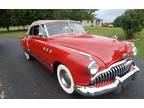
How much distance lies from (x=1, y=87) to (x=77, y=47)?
235cm

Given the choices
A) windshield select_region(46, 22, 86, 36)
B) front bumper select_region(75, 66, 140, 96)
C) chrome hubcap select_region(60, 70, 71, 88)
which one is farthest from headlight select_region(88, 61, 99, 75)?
windshield select_region(46, 22, 86, 36)

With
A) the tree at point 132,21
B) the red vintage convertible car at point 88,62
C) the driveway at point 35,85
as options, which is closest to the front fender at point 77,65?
the red vintage convertible car at point 88,62

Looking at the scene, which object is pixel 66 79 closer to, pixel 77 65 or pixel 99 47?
pixel 77 65

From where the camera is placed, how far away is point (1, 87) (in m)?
4.70

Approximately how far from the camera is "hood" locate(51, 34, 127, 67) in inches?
141

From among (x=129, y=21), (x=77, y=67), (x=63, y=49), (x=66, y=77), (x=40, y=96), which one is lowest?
(x=40, y=96)

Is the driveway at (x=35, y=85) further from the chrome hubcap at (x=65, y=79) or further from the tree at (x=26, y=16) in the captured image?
the tree at (x=26, y=16)

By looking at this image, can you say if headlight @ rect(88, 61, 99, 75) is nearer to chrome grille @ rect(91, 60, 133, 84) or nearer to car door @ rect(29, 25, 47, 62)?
chrome grille @ rect(91, 60, 133, 84)

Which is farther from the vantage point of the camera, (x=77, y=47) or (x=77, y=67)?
(x=77, y=47)

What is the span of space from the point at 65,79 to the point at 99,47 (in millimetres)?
1022

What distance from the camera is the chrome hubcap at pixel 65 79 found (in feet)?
12.7

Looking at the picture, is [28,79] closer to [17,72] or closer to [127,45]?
[17,72]

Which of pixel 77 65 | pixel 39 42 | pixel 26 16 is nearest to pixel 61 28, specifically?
pixel 39 42

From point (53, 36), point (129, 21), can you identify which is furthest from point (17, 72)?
point (129, 21)
